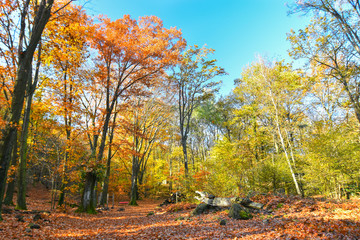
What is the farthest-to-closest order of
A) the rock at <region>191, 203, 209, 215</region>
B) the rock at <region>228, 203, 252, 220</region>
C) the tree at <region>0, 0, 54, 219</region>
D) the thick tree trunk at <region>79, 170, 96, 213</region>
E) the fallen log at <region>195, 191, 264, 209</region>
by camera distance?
the thick tree trunk at <region>79, 170, 96, 213</region> → the rock at <region>191, 203, 209, 215</region> → the fallen log at <region>195, 191, 264, 209</region> → the rock at <region>228, 203, 252, 220</region> → the tree at <region>0, 0, 54, 219</region>

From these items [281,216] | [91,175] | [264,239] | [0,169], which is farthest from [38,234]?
[281,216]

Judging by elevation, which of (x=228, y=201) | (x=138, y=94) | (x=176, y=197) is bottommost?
(x=176, y=197)

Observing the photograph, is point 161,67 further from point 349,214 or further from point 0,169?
point 349,214

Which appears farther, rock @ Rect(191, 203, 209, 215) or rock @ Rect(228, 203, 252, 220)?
rock @ Rect(191, 203, 209, 215)

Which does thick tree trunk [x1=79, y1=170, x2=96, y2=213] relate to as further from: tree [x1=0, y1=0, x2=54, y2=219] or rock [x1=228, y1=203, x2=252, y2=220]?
rock [x1=228, y1=203, x2=252, y2=220]

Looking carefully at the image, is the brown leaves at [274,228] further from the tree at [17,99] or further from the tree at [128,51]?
the tree at [128,51]

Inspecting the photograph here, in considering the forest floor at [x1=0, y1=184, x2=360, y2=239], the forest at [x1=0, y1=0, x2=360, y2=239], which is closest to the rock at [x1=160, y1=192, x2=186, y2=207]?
the forest at [x1=0, y1=0, x2=360, y2=239]

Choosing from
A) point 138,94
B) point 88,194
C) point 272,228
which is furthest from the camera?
point 138,94

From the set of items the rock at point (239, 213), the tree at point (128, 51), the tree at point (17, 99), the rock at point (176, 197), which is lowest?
the rock at point (176, 197)

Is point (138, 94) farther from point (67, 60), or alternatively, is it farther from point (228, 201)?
point (228, 201)

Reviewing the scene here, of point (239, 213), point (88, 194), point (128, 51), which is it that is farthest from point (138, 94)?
point (239, 213)

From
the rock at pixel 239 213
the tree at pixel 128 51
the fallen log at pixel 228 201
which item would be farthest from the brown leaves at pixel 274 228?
the tree at pixel 128 51

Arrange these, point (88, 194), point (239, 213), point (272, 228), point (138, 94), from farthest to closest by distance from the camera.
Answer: point (138, 94) < point (88, 194) < point (239, 213) < point (272, 228)

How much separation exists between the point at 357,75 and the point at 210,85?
8849 mm
